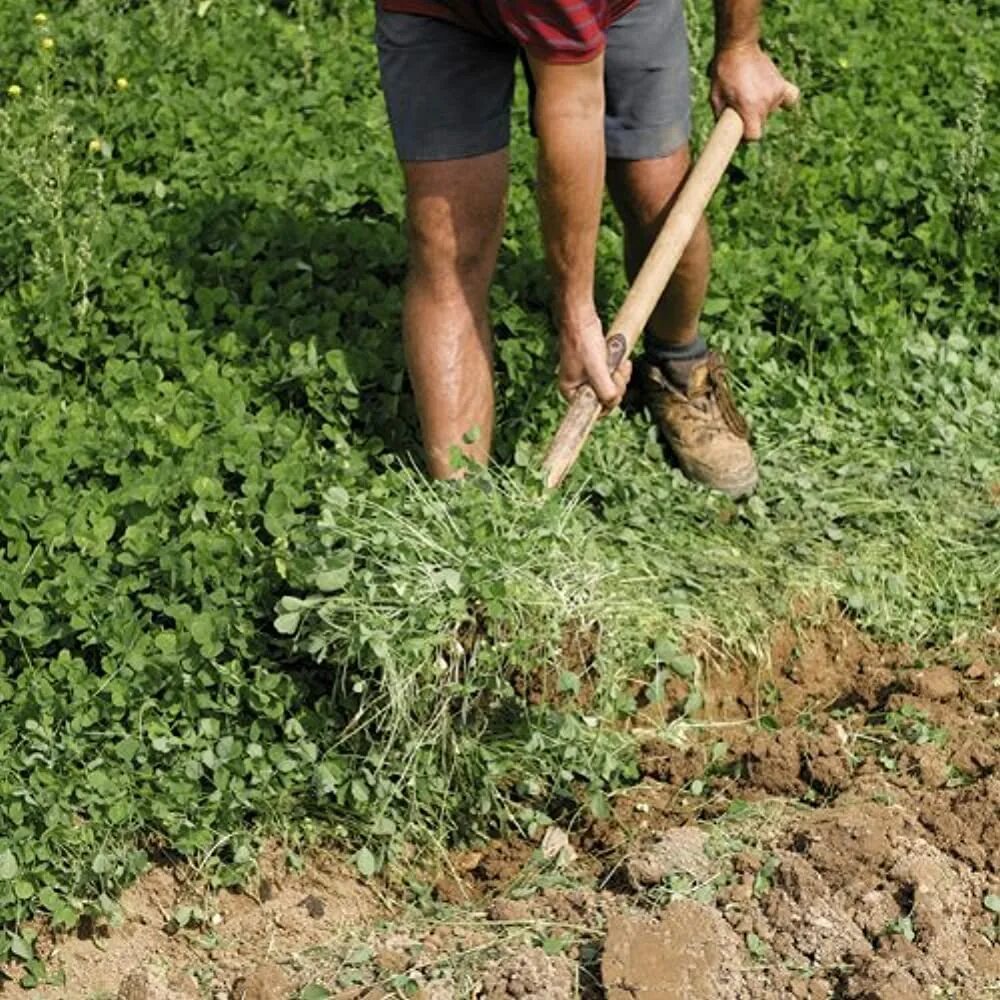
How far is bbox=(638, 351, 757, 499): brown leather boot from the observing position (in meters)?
5.99

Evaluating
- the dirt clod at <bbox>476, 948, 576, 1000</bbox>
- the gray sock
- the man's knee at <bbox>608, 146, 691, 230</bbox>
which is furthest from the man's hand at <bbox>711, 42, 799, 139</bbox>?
Answer: the dirt clod at <bbox>476, 948, 576, 1000</bbox>

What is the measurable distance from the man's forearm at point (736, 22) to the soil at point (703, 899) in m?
1.65

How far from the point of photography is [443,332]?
5.32m

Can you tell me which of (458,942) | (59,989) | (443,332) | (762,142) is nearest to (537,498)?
(443,332)

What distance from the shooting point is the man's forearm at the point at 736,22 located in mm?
5590

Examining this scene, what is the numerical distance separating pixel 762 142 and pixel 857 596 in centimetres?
185

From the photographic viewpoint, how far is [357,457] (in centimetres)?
559

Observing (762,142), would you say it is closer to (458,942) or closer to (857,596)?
(857,596)

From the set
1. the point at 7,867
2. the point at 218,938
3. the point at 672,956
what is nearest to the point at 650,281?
the point at 672,956

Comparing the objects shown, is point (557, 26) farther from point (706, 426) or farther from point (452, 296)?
point (706, 426)

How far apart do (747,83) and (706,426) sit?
933mm

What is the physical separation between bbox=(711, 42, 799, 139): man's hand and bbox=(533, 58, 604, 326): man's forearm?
904mm

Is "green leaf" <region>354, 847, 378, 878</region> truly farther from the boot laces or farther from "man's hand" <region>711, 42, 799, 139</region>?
"man's hand" <region>711, 42, 799, 139</region>

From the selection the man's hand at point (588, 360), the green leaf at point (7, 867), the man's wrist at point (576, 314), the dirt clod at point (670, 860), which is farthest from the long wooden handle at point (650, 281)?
the green leaf at point (7, 867)
